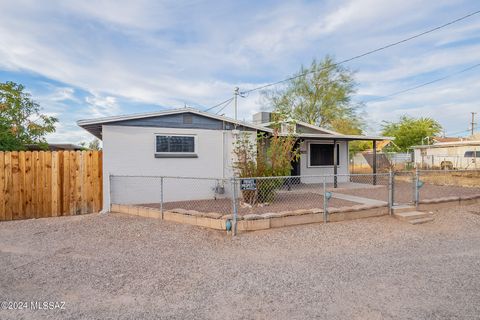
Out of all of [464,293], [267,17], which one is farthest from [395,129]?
[464,293]

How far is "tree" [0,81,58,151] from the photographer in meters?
10.3

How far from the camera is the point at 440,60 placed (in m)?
13.2

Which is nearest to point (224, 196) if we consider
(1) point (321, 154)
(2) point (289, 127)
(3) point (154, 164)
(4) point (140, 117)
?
(3) point (154, 164)

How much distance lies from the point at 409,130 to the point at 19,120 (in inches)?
1548

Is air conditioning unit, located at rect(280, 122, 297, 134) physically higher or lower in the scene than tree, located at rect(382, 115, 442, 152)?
lower

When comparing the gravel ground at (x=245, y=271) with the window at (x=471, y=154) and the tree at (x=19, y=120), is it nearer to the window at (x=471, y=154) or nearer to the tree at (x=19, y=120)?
the tree at (x=19, y=120)

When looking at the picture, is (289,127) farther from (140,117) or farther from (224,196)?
(140,117)

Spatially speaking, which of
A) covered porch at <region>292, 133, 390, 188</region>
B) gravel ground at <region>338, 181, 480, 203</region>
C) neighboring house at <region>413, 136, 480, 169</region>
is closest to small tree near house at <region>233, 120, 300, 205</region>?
gravel ground at <region>338, 181, 480, 203</region>

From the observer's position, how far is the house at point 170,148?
26.8 ft

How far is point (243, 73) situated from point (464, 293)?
16.1 m

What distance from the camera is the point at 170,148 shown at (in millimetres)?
8922

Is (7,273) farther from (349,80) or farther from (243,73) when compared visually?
(349,80)

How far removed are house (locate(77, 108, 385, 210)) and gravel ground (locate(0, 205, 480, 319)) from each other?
2.30 m

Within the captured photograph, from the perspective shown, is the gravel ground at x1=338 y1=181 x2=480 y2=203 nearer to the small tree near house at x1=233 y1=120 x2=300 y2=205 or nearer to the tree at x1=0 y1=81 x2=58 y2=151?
the small tree near house at x1=233 y1=120 x2=300 y2=205
